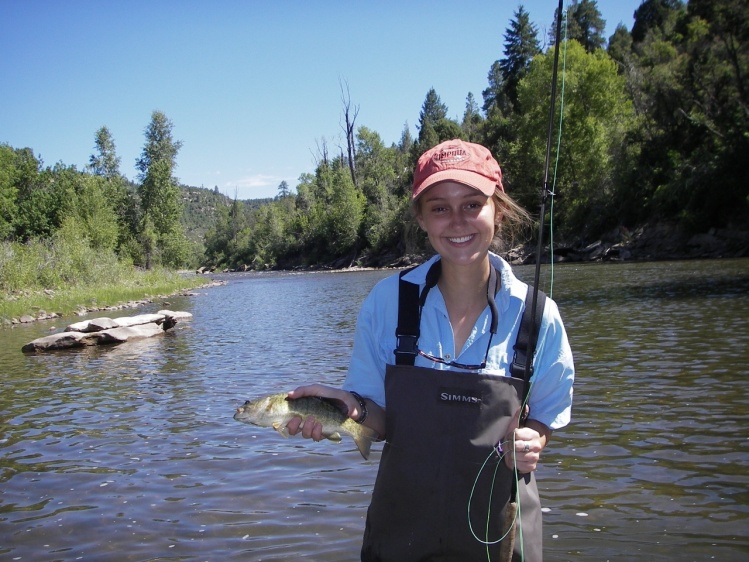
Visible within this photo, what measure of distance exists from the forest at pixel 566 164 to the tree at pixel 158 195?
145 millimetres

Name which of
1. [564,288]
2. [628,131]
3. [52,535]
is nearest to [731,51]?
[628,131]

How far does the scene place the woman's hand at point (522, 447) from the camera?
275 cm

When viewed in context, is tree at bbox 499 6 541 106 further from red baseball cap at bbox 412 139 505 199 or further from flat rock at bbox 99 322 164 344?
red baseball cap at bbox 412 139 505 199

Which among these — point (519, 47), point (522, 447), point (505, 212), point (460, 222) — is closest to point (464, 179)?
point (460, 222)

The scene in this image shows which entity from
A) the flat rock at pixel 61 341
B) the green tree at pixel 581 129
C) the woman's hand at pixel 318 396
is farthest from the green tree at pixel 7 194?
the woman's hand at pixel 318 396

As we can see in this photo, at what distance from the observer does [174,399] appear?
12039 millimetres

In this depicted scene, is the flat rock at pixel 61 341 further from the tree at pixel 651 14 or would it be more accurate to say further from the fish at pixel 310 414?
the tree at pixel 651 14

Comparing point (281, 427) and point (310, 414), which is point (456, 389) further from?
point (281, 427)

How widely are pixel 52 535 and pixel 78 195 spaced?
61857 mm

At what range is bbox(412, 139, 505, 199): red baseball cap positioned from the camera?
2.96 m

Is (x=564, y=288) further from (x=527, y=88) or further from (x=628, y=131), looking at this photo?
(x=527, y=88)

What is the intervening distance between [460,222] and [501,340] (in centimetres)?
59

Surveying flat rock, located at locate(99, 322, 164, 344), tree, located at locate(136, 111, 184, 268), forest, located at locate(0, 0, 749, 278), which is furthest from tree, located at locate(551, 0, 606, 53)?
flat rock, located at locate(99, 322, 164, 344)

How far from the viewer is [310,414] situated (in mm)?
3223
